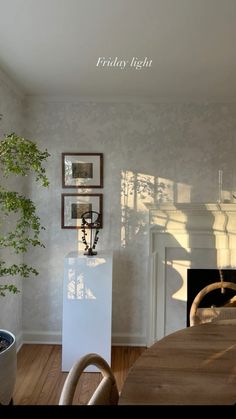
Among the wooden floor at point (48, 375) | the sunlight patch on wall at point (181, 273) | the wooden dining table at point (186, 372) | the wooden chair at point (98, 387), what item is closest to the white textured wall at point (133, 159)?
the sunlight patch on wall at point (181, 273)

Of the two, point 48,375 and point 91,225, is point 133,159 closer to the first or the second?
point 91,225

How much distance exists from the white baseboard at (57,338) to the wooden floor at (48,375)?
0.17 ft

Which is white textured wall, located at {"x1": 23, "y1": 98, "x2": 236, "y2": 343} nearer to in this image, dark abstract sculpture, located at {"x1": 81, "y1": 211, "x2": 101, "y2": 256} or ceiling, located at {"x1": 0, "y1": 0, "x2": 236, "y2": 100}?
dark abstract sculpture, located at {"x1": 81, "y1": 211, "x2": 101, "y2": 256}

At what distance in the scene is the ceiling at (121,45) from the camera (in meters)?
1.71

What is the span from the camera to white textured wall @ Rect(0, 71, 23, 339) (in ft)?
8.98

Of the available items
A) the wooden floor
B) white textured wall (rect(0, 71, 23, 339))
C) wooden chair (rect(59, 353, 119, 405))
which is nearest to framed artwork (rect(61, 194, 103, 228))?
white textured wall (rect(0, 71, 23, 339))

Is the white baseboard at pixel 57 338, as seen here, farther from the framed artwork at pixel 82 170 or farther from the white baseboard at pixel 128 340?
the framed artwork at pixel 82 170

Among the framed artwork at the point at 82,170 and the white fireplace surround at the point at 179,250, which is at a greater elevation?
the framed artwork at the point at 82,170

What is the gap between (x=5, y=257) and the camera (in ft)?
9.25

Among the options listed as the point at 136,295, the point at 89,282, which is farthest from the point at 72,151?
the point at 136,295

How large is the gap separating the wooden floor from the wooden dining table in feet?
4.20

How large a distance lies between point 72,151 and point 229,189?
157 cm

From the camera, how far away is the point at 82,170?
3.23 meters
